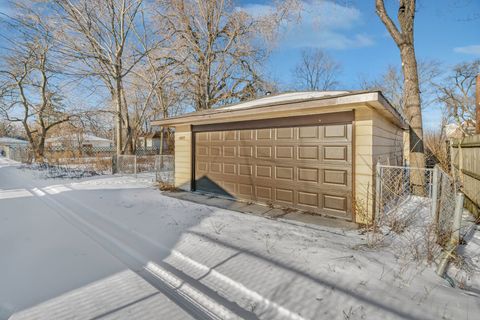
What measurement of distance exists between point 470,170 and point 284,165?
3924mm

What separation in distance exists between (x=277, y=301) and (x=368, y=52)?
54.1 feet

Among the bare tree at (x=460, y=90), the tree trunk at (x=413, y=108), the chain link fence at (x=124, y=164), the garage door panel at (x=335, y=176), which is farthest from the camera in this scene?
the bare tree at (x=460, y=90)

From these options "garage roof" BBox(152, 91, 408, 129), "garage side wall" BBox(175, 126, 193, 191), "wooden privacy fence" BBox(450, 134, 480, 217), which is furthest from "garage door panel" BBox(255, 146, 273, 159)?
"wooden privacy fence" BBox(450, 134, 480, 217)

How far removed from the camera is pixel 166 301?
90.0 inches

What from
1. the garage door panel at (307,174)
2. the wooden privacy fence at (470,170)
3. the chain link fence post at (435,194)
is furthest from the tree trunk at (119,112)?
the wooden privacy fence at (470,170)

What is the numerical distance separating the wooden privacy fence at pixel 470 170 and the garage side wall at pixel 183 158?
6.63 meters

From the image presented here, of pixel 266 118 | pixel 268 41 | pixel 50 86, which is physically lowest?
pixel 266 118

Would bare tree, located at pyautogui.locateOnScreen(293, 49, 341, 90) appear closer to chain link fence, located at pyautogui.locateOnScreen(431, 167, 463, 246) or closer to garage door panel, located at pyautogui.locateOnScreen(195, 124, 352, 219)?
garage door panel, located at pyautogui.locateOnScreen(195, 124, 352, 219)

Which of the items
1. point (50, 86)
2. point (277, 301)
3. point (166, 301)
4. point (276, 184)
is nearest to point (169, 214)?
point (276, 184)

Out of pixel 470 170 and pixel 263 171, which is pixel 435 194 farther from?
pixel 263 171

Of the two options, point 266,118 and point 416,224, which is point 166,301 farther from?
point 266,118

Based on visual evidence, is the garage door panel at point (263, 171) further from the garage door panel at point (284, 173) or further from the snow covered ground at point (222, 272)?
the snow covered ground at point (222, 272)

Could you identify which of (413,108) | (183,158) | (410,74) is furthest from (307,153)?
(410,74)

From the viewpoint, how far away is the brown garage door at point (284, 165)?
470 cm
